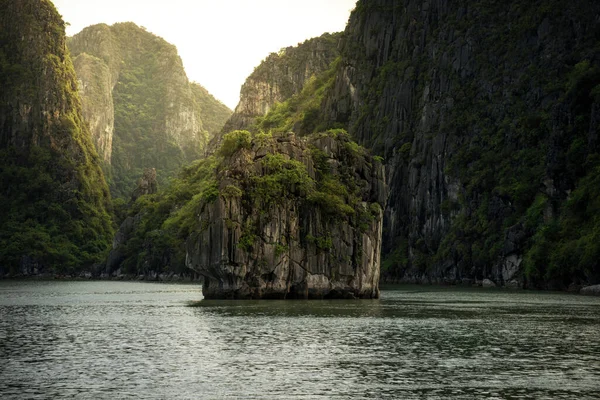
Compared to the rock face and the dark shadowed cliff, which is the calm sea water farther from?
the dark shadowed cliff

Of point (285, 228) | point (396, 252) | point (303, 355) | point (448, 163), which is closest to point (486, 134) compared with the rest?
point (448, 163)

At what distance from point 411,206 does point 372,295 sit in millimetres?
82676

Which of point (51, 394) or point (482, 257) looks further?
point (482, 257)

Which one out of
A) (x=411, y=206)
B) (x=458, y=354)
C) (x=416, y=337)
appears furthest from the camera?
(x=411, y=206)

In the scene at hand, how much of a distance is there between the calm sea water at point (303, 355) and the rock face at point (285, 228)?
16874 mm

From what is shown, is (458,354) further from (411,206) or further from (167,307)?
(411,206)

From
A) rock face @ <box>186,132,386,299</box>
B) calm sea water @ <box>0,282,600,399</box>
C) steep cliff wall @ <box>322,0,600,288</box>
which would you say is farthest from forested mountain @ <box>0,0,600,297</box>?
calm sea water @ <box>0,282,600,399</box>

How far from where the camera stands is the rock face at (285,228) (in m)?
77.8

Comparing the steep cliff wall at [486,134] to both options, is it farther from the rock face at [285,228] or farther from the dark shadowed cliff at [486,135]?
the rock face at [285,228]

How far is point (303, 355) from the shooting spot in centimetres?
3559

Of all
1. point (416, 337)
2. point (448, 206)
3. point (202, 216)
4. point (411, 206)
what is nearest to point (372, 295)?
point (202, 216)

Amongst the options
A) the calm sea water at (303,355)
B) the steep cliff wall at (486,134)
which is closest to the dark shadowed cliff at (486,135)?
the steep cliff wall at (486,134)

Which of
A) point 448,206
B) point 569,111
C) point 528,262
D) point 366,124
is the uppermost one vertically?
point 366,124

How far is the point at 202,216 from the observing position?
7969 centimetres
